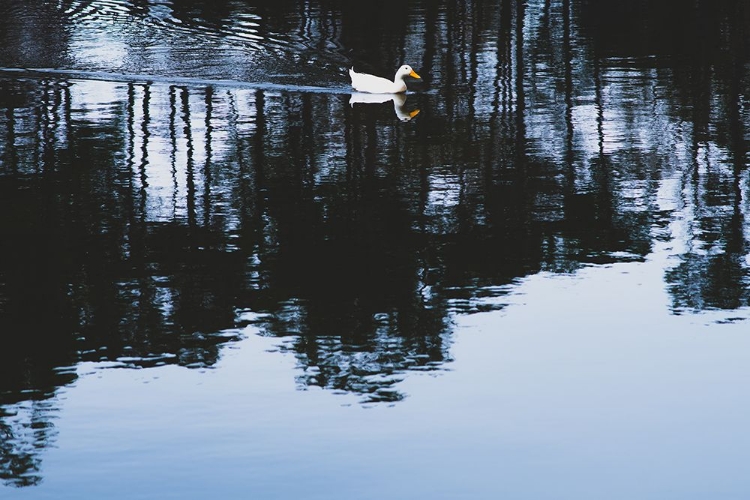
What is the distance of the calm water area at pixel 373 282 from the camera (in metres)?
10.3

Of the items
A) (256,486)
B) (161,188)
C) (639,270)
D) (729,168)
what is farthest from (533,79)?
(256,486)

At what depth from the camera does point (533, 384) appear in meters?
11.9

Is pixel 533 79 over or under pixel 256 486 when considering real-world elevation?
over

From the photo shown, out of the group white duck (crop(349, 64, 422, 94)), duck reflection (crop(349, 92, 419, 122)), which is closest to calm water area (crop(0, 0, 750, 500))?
duck reflection (crop(349, 92, 419, 122))

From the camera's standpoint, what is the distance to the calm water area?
10.3m

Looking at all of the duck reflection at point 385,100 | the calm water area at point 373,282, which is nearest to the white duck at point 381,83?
the duck reflection at point 385,100

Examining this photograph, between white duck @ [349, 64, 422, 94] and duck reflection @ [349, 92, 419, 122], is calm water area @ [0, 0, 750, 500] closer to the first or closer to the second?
duck reflection @ [349, 92, 419, 122]

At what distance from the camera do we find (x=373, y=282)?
49.5 feet

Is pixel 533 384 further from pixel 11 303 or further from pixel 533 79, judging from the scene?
pixel 533 79

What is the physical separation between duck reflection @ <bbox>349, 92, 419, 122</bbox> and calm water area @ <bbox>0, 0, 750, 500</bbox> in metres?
0.10

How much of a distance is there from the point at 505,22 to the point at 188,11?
9390 mm

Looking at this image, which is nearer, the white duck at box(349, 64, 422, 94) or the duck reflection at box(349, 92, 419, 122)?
the duck reflection at box(349, 92, 419, 122)

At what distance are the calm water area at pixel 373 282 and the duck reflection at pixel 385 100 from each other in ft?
0.32

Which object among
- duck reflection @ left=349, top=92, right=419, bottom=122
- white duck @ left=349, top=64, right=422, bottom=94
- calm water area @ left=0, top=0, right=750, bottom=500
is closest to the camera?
calm water area @ left=0, top=0, right=750, bottom=500
